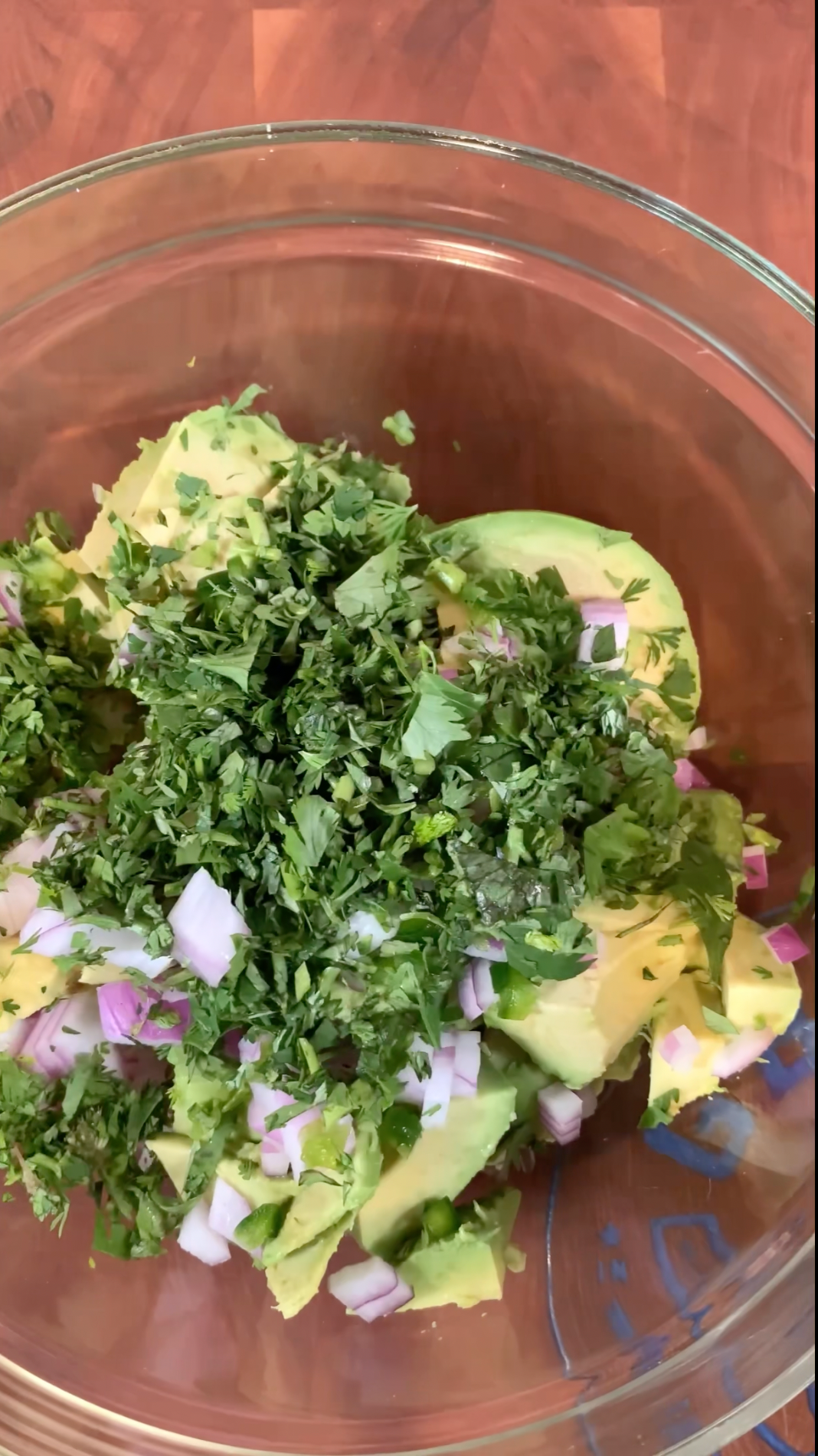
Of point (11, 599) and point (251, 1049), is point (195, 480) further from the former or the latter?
point (251, 1049)

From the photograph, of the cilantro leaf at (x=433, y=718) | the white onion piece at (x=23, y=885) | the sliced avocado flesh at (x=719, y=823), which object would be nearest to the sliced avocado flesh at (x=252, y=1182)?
the white onion piece at (x=23, y=885)

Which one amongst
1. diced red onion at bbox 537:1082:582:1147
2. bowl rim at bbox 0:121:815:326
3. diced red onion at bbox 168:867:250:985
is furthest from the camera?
bowl rim at bbox 0:121:815:326

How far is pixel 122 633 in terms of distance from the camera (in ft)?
3.43

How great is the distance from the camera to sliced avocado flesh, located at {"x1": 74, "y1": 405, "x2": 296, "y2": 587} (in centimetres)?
103

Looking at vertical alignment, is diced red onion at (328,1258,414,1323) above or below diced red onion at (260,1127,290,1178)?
below

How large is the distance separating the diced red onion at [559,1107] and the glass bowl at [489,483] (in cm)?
8

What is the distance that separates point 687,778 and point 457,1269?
0.57 m

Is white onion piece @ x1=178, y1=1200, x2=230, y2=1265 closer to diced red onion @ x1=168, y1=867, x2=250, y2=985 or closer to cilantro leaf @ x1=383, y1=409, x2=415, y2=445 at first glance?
diced red onion @ x1=168, y1=867, x2=250, y2=985

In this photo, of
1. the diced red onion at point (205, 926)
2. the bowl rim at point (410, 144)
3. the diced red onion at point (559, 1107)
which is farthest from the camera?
the bowl rim at point (410, 144)

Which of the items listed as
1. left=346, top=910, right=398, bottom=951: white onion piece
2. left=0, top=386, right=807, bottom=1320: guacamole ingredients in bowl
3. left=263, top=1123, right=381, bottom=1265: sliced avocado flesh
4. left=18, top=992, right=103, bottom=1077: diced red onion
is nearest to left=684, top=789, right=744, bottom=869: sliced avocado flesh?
left=0, top=386, right=807, bottom=1320: guacamole ingredients in bowl

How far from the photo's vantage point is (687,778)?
109cm

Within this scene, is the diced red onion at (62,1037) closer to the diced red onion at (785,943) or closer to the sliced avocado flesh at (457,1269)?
the sliced avocado flesh at (457,1269)

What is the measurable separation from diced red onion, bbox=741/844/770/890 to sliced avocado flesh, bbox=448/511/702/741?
0.54 feet

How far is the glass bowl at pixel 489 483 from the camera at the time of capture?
1068mm
